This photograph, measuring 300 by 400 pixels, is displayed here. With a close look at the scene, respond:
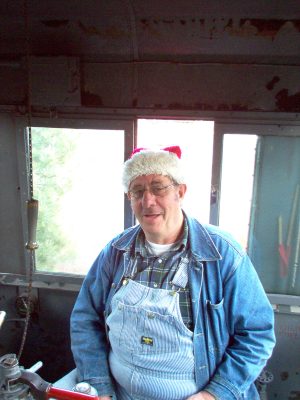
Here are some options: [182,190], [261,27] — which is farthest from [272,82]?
[182,190]

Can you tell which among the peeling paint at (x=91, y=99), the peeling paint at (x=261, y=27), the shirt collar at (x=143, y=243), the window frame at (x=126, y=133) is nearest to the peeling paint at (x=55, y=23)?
the peeling paint at (x=91, y=99)

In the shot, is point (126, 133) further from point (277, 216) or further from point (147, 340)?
point (147, 340)

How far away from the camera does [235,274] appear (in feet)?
5.27

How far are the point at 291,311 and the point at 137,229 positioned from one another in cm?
131

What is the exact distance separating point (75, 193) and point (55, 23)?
44.8 inches

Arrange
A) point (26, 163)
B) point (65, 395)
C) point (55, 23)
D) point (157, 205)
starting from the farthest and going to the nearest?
point (26, 163), point (55, 23), point (157, 205), point (65, 395)

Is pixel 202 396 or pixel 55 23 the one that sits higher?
pixel 55 23

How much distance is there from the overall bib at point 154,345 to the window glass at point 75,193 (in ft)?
3.31

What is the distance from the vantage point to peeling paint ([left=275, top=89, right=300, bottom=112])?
7.07 feet

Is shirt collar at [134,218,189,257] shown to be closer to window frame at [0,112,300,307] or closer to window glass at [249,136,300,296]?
window frame at [0,112,300,307]

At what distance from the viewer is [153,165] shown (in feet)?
5.56

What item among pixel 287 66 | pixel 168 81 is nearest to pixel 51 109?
pixel 168 81

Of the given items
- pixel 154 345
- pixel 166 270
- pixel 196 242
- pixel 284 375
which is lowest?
pixel 284 375

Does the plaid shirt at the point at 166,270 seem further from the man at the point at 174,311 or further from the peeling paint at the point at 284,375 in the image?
the peeling paint at the point at 284,375
